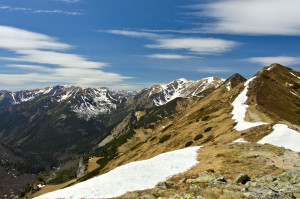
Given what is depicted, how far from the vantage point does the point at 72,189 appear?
20.6 m

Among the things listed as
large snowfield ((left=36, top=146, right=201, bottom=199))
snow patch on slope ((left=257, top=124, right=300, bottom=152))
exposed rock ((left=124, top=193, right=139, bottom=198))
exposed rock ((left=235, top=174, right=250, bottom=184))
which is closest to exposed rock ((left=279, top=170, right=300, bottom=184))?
exposed rock ((left=235, top=174, right=250, bottom=184))

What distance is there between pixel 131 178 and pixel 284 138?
29.3 m

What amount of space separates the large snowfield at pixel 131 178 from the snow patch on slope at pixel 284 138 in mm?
14948

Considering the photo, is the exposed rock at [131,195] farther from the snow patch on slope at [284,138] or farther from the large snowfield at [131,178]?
the snow patch on slope at [284,138]

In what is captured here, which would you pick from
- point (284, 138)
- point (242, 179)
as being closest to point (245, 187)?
point (242, 179)

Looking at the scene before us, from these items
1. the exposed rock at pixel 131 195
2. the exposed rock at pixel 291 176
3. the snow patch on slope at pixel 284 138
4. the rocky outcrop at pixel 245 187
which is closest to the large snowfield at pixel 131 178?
the exposed rock at pixel 131 195

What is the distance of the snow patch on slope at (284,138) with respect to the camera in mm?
33575

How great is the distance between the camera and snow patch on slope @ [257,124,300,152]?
110ft

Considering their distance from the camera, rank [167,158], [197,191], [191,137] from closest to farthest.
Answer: [197,191]
[167,158]
[191,137]

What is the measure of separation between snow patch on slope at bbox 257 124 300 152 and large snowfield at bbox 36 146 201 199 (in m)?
14.9

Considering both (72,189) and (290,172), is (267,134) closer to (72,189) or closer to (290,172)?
(290,172)

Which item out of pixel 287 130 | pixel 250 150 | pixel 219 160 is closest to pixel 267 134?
pixel 287 130

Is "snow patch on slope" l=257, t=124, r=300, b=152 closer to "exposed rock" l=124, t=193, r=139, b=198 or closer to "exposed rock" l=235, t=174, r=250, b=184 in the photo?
"exposed rock" l=235, t=174, r=250, b=184

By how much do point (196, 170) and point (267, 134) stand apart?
800 inches
